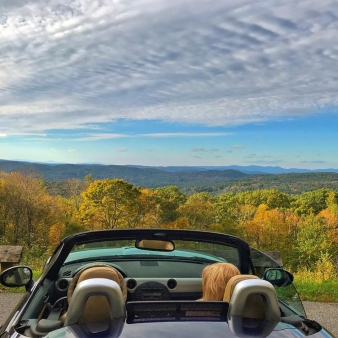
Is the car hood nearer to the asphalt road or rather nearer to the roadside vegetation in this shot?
the asphalt road

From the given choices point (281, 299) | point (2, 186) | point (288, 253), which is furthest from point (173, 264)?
point (288, 253)

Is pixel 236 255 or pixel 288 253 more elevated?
pixel 236 255

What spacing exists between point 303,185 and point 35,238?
312 ft

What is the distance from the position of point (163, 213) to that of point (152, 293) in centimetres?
5076

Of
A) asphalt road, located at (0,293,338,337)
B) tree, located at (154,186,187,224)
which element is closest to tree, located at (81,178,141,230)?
tree, located at (154,186,187,224)

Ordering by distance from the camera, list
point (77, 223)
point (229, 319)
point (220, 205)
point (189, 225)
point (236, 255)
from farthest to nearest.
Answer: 1. point (220, 205)
2. point (189, 225)
3. point (77, 223)
4. point (236, 255)
5. point (229, 319)

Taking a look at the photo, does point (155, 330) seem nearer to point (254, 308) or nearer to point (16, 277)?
point (254, 308)

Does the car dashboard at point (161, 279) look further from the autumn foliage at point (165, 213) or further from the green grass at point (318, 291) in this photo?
the autumn foliage at point (165, 213)

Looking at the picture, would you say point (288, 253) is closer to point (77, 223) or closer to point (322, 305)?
point (77, 223)

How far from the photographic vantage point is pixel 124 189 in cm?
4391

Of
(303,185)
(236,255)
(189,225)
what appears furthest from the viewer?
(303,185)

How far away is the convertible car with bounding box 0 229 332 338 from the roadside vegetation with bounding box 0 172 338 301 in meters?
23.7

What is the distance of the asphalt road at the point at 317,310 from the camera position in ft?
17.7

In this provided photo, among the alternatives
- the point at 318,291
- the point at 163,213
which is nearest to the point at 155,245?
the point at 318,291
